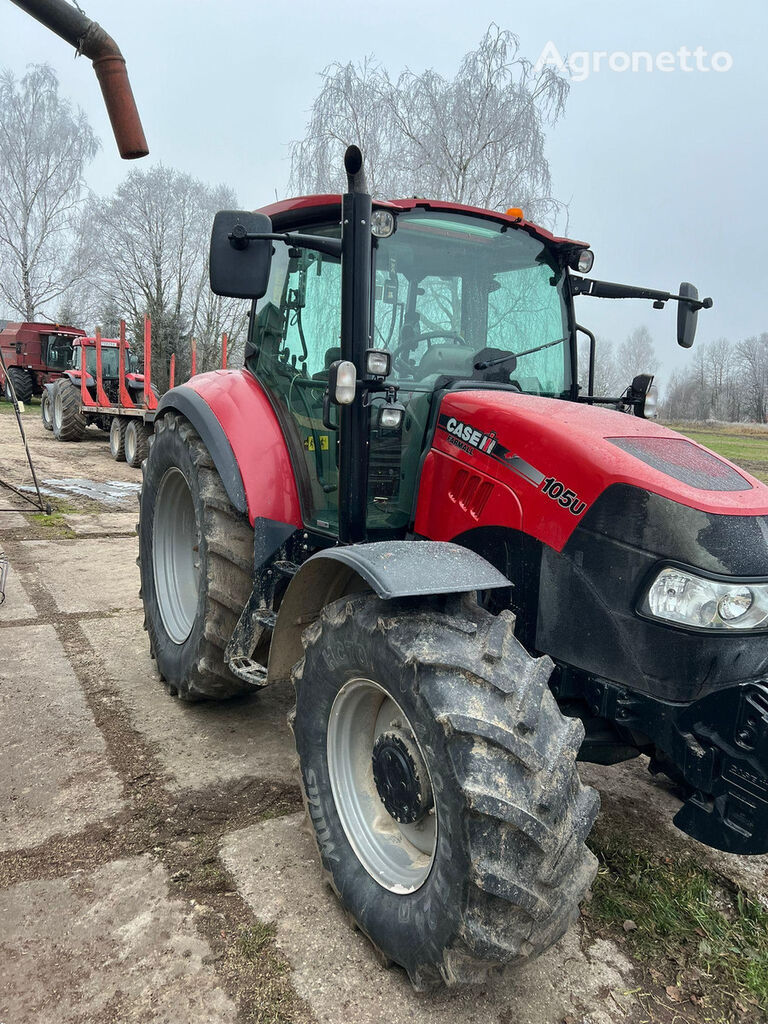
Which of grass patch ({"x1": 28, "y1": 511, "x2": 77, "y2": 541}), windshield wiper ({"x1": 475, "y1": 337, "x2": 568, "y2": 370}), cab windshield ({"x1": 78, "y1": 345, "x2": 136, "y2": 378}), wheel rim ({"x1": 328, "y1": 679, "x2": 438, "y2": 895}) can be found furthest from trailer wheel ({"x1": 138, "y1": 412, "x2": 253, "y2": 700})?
cab windshield ({"x1": 78, "y1": 345, "x2": 136, "y2": 378})

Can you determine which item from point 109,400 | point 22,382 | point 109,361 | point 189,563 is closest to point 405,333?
point 189,563

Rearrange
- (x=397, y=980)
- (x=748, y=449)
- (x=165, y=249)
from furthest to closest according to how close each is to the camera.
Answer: (x=165, y=249)
(x=748, y=449)
(x=397, y=980)

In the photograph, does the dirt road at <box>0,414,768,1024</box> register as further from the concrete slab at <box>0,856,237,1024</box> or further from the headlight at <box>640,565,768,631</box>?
the headlight at <box>640,565,768,631</box>

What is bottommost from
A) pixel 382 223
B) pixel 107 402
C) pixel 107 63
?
pixel 107 402

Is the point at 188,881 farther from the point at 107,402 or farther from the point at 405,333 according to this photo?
the point at 107,402

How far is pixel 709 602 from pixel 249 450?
195 centimetres

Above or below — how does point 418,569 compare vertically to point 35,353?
below

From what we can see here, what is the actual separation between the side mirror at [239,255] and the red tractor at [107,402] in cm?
1073

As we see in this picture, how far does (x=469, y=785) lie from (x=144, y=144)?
2731 millimetres

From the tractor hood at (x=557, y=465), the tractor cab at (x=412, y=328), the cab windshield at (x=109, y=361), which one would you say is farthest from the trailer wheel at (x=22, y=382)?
the tractor hood at (x=557, y=465)

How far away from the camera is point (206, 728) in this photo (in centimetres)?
→ 355

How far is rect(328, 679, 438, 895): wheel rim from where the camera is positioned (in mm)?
2242

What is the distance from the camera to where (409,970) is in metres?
2.02

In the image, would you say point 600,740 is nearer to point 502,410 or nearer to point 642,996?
point 642,996
